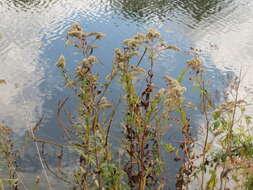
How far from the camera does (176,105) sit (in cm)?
214

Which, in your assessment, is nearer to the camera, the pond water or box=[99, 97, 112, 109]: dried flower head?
box=[99, 97, 112, 109]: dried flower head

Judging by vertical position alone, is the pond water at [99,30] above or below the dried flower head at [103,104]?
below

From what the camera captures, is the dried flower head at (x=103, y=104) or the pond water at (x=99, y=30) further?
the pond water at (x=99, y=30)

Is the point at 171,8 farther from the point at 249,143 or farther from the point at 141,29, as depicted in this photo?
the point at 249,143

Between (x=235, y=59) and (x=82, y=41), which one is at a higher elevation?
(x=82, y=41)

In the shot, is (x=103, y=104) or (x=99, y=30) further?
(x=99, y=30)

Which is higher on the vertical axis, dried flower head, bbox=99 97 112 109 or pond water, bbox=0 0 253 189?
dried flower head, bbox=99 97 112 109

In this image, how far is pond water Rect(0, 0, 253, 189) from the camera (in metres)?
9.34

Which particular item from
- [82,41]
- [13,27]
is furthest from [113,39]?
[82,41]

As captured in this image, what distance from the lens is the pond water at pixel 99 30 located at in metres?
9.34

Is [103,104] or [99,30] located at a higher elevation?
[103,104]

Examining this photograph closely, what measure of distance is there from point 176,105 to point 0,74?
372 inches

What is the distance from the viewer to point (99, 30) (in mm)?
14250

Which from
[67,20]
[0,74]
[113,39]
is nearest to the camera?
[0,74]
